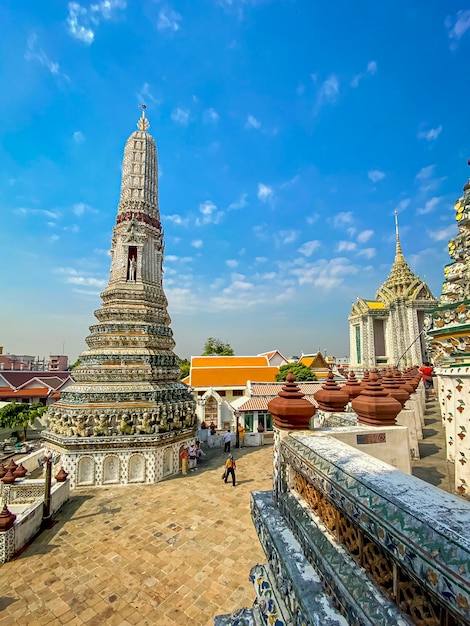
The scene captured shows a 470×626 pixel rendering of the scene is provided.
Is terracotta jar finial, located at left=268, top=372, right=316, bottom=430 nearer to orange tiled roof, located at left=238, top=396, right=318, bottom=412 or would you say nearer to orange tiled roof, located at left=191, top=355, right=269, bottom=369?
orange tiled roof, located at left=238, top=396, right=318, bottom=412

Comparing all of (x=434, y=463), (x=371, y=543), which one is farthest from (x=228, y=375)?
(x=371, y=543)

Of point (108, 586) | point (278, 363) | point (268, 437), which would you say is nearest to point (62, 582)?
point (108, 586)

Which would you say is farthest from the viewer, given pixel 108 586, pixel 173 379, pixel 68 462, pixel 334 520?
pixel 173 379

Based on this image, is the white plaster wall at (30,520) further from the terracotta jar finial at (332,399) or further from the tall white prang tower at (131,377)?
the terracotta jar finial at (332,399)

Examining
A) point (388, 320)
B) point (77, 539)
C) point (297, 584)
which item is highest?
point (388, 320)

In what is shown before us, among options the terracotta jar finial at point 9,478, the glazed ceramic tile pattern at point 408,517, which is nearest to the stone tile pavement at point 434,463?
the glazed ceramic tile pattern at point 408,517

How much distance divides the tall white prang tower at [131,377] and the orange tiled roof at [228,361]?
46.4ft

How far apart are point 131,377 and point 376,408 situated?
10.9 meters

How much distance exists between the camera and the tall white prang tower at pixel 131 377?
38.5ft

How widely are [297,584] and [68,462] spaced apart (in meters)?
12.0

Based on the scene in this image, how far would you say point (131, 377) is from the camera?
1320cm

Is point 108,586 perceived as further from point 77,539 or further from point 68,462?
point 68,462

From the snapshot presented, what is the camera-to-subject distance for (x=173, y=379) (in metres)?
14.8

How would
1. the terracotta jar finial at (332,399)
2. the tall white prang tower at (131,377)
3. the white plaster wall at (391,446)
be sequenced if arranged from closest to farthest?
the white plaster wall at (391,446) → the terracotta jar finial at (332,399) → the tall white prang tower at (131,377)
